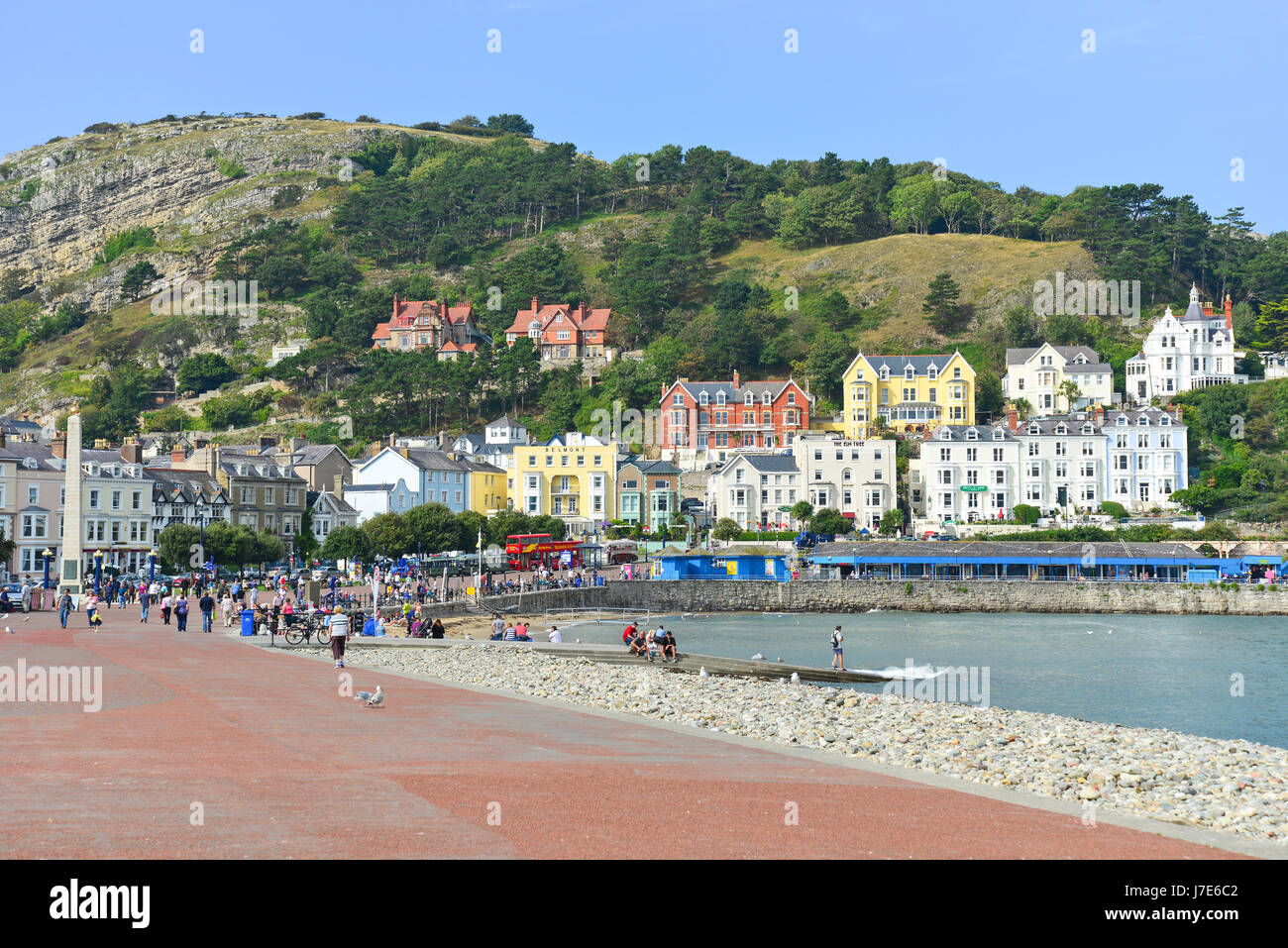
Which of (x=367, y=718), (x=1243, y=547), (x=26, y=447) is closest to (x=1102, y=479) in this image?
(x=1243, y=547)

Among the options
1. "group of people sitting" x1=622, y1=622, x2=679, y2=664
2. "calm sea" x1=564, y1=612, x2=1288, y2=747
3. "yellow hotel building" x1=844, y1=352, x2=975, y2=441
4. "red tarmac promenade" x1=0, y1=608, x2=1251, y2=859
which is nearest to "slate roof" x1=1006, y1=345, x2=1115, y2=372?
"yellow hotel building" x1=844, y1=352, x2=975, y2=441

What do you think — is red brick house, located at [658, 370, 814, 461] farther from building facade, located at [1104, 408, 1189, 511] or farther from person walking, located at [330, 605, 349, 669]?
person walking, located at [330, 605, 349, 669]

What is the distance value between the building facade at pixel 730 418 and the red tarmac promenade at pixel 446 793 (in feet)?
294

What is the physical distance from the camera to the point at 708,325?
125250mm

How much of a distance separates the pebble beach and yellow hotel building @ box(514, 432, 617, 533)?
69704mm

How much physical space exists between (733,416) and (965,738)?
3505 inches

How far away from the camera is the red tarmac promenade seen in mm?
9508

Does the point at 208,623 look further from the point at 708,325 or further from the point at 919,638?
the point at 708,325

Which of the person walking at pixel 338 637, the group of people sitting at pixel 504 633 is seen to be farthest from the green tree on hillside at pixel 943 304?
the person walking at pixel 338 637

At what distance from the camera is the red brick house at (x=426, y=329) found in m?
138

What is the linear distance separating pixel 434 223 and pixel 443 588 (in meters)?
120

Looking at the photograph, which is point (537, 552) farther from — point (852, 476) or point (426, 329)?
point (426, 329)
